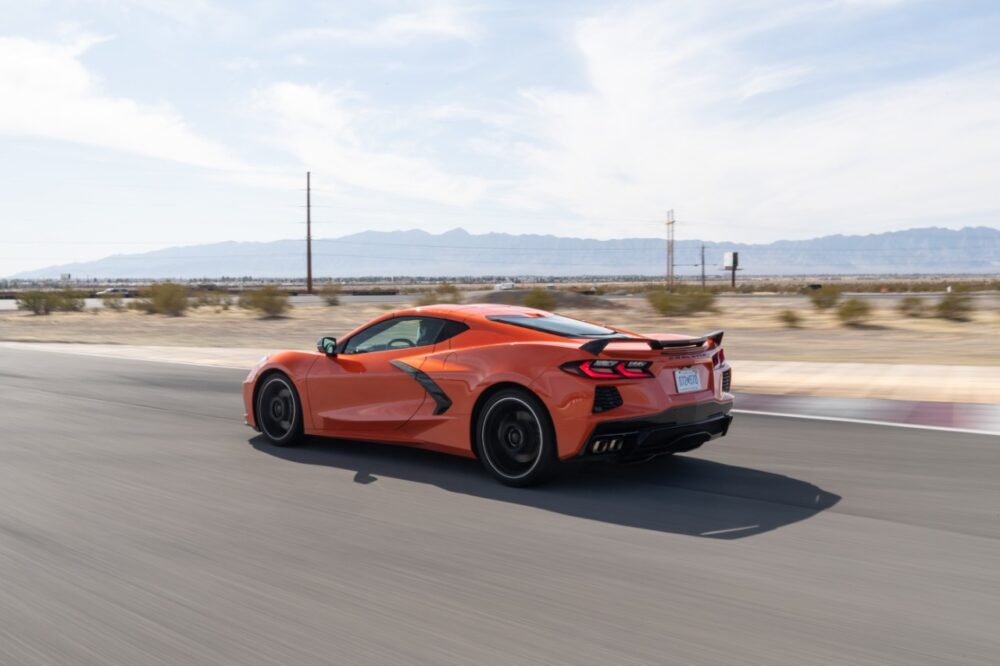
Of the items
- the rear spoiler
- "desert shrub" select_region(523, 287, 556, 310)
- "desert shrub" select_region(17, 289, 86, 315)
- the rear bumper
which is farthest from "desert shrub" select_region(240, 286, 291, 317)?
the rear bumper

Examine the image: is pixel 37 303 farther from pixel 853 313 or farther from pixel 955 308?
pixel 955 308

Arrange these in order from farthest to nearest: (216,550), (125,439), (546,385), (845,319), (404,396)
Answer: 1. (845,319)
2. (125,439)
3. (404,396)
4. (546,385)
5. (216,550)

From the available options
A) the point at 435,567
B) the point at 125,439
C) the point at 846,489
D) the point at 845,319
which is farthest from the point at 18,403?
the point at 845,319

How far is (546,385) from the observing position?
21.0ft

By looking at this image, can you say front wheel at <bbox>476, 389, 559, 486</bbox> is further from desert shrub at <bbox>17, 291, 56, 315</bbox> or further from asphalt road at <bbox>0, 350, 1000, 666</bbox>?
desert shrub at <bbox>17, 291, 56, 315</bbox>

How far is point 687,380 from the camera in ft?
21.9

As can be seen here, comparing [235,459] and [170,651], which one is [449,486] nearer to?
[235,459]

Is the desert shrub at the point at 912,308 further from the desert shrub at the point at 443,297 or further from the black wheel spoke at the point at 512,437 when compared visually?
the black wheel spoke at the point at 512,437

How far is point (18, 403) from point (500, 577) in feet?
29.4

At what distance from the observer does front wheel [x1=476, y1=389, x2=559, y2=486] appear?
253 inches

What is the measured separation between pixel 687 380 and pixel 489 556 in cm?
224

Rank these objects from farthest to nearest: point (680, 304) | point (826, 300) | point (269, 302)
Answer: point (269, 302)
point (826, 300)
point (680, 304)

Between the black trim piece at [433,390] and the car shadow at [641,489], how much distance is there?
0.52 m

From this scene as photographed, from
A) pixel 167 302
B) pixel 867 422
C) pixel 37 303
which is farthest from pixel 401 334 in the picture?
pixel 37 303
